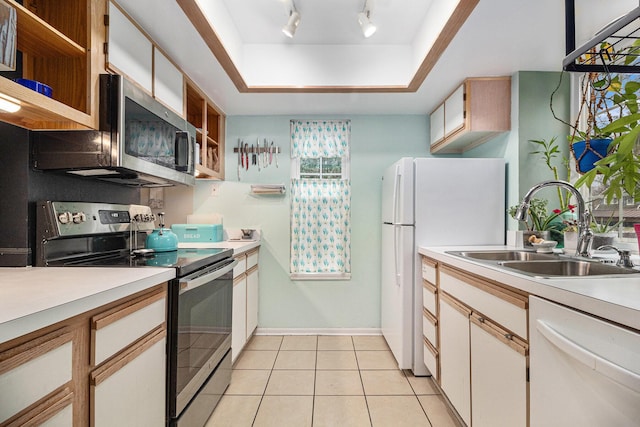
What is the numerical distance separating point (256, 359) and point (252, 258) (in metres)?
0.85

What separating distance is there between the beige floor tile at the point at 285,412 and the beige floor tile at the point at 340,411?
2.0 inches

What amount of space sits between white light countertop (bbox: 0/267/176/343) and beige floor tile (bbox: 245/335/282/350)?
178cm

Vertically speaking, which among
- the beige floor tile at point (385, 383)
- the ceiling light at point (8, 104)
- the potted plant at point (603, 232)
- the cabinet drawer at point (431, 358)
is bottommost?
the beige floor tile at point (385, 383)

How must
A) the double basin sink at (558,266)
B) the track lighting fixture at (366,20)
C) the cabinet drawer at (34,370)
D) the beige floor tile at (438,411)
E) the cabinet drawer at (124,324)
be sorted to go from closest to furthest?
the cabinet drawer at (34,370), the cabinet drawer at (124,324), the double basin sink at (558,266), the beige floor tile at (438,411), the track lighting fixture at (366,20)

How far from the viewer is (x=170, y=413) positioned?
4.61 feet

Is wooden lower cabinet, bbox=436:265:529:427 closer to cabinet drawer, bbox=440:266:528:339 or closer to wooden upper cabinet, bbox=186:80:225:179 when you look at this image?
cabinet drawer, bbox=440:266:528:339

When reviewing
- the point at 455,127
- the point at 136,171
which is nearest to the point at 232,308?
the point at 136,171

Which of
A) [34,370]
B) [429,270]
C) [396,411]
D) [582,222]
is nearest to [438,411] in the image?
[396,411]

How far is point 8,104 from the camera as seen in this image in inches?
43.5

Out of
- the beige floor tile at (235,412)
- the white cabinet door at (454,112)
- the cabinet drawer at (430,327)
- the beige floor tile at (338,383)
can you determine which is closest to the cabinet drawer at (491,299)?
the cabinet drawer at (430,327)

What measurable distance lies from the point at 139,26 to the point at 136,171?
80 centimetres

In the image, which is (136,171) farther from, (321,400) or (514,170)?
(514,170)

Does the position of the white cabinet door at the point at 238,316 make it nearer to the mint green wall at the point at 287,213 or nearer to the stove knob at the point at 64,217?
the mint green wall at the point at 287,213

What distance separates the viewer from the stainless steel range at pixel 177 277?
4.64 feet
